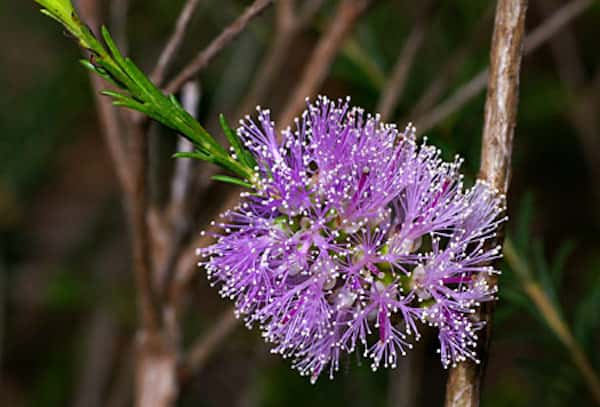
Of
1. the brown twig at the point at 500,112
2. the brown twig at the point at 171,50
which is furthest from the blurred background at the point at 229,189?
the brown twig at the point at 171,50

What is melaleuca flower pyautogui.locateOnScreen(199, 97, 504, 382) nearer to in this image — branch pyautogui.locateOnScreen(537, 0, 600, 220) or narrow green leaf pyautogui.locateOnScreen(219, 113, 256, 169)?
narrow green leaf pyautogui.locateOnScreen(219, 113, 256, 169)

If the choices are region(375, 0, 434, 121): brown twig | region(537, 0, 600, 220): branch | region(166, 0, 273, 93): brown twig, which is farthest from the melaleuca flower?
region(537, 0, 600, 220): branch

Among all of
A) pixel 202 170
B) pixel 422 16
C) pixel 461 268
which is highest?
pixel 422 16

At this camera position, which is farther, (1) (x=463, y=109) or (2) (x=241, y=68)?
(2) (x=241, y=68)

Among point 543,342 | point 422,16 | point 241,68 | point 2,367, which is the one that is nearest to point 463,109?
point 422,16

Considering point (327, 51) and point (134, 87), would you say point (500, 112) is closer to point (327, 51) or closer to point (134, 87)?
point (134, 87)

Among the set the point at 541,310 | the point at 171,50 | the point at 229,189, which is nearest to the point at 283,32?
the point at 171,50

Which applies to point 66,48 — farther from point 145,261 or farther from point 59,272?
point 145,261
